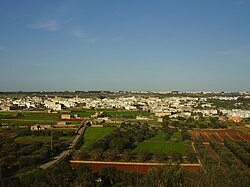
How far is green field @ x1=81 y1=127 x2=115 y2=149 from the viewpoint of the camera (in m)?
26.2

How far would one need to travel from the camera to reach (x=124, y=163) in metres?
18.7

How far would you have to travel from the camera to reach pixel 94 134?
29984 mm

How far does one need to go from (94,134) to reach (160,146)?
7411 millimetres

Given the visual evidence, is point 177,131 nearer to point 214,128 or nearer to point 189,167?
point 214,128

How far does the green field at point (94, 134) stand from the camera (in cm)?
2620

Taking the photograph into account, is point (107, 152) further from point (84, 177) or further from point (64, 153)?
point (84, 177)

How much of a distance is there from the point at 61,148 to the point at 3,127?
37.8 ft

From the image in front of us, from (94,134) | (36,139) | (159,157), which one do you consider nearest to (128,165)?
(159,157)

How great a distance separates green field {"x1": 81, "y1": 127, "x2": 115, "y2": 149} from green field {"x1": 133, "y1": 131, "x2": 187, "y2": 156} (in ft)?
12.4

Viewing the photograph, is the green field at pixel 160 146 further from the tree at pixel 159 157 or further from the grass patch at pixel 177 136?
the tree at pixel 159 157

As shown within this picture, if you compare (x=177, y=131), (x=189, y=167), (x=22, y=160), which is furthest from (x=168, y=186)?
(x=177, y=131)

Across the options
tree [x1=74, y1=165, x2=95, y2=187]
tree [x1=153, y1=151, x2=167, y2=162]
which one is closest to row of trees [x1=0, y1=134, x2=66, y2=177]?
tree [x1=74, y1=165, x2=95, y2=187]

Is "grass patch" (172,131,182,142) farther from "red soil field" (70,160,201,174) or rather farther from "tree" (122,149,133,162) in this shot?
"red soil field" (70,160,201,174)

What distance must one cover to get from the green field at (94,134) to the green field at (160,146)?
12.4 ft
